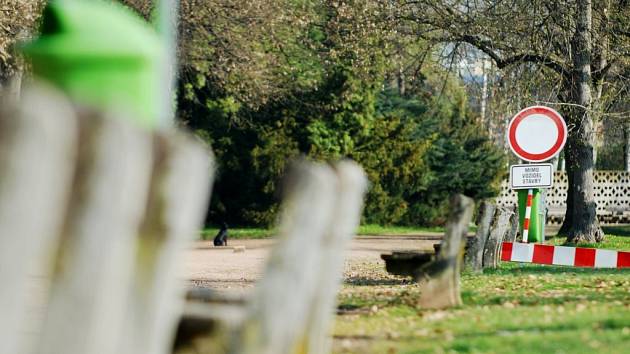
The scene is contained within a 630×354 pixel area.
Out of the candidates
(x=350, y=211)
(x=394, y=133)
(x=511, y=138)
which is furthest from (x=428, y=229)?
(x=350, y=211)

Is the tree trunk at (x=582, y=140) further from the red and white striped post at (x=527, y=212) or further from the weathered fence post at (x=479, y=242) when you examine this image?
the weathered fence post at (x=479, y=242)

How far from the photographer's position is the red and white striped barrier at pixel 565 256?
17250mm

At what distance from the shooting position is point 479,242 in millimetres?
16625

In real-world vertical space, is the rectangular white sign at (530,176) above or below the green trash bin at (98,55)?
above

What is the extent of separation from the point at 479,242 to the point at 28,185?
13314mm

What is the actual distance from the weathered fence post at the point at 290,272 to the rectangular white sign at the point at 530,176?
Result: 14.7m

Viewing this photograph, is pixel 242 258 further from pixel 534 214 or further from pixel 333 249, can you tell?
pixel 333 249

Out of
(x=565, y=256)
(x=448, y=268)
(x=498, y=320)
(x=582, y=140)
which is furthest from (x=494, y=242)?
(x=582, y=140)

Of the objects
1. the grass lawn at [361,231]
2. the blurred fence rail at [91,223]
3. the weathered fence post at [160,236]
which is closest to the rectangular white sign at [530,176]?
the blurred fence rail at [91,223]

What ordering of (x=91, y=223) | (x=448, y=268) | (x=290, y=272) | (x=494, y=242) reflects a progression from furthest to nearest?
(x=494, y=242) → (x=448, y=268) → (x=290, y=272) → (x=91, y=223)

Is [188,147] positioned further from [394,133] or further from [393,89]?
[393,89]

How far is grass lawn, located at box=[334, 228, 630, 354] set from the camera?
7.58m

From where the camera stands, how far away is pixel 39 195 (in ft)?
11.9

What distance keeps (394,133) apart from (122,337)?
3914 centimetres
